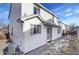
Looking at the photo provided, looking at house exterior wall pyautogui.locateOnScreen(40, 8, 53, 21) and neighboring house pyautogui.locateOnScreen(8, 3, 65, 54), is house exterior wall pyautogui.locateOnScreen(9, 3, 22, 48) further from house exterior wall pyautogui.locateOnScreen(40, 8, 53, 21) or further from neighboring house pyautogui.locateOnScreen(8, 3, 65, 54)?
house exterior wall pyautogui.locateOnScreen(40, 8, 53, 21)

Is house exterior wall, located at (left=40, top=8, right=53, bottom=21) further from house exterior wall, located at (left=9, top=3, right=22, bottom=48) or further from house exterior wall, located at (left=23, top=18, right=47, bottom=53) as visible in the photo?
house exterior wall, located at (left=9, top=3, right=22, bottom=48)

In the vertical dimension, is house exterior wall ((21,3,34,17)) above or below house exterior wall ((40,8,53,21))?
above

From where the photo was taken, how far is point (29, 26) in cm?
246

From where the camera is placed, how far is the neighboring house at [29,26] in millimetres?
2453

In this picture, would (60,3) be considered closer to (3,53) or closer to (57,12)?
(57,12)

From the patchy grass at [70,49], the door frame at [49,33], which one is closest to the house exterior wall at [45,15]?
the door frame at [49,33]

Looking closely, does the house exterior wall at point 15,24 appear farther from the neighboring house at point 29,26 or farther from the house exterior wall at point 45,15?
the house exterior wall at point 45,15

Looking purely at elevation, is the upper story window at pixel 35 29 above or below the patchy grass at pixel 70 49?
above

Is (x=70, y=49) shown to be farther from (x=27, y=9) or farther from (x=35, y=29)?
(x=27, y=9)

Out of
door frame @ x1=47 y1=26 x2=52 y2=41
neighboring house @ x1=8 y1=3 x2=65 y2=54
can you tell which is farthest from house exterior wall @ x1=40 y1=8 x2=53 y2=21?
door frame @ x1=47 y1=26 x2=52 y2=41

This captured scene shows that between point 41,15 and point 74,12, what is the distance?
408 millimetres

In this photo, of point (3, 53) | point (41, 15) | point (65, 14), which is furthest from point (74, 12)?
point (3, 53)

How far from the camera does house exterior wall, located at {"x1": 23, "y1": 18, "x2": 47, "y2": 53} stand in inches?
96.7

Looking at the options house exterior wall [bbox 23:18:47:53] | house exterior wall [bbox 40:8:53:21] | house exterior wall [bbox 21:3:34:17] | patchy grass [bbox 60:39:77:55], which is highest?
house exterior wall [bbox 21:3:34:17]
